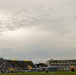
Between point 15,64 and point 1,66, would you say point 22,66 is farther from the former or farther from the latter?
point 1,66

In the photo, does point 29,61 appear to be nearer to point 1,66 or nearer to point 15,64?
point 15,64

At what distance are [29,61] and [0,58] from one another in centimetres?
2426

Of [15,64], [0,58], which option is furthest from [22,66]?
[0,58]

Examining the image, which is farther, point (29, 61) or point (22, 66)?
point (29, 61)

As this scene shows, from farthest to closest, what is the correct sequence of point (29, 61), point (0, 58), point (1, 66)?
point (29, 61)
point (0, 58)
point (1, 66)

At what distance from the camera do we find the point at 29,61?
6142 inches

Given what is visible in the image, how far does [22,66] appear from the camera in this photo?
13950 cm

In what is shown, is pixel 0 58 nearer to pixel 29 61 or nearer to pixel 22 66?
pixel 22 66

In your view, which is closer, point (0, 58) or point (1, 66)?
point (1, 66)

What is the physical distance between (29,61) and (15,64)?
18.7 metres

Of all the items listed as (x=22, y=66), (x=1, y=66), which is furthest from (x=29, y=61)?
(x=1, y=66)

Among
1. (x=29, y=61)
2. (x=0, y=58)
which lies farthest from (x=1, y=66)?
(x=29, y=61)

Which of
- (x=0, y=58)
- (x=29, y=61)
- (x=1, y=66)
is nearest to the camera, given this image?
(x=1, y=66)

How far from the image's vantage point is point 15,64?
138750 millimetres
